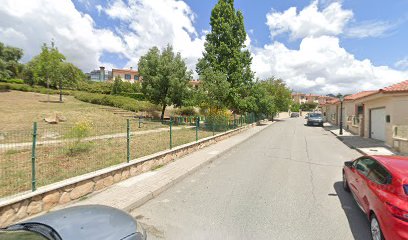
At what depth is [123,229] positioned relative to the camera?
8.60 feet

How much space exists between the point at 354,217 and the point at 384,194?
1196mm

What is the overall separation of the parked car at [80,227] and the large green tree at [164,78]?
18699 millimetres

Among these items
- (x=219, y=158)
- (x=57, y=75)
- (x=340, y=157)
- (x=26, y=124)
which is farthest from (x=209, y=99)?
(x=57, y=75)

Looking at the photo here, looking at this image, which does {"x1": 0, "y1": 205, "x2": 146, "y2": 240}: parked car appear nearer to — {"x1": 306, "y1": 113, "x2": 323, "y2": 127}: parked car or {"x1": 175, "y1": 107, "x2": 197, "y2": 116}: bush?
{"x1": 175, "y1": 107, "x2": 197, "y2": 116}: bush

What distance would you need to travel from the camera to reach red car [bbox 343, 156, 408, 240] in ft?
9.74

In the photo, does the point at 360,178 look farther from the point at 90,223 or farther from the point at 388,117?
the point at 388,117

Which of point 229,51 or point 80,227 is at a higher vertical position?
point 229,51

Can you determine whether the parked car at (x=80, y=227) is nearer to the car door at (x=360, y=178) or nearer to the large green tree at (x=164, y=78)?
the car door at (x=360, y=178)

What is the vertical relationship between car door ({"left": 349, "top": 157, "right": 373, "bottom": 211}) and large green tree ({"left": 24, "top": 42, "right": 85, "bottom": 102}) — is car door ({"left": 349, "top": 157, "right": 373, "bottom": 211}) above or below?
below

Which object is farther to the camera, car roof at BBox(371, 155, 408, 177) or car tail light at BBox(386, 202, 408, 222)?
car roof at BBox(371, 155, 408, 177)

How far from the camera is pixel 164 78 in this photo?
2142 cm

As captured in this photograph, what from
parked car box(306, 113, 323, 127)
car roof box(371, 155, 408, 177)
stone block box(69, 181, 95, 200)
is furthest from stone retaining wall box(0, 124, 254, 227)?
parked car box(306, 113, 323, 127)

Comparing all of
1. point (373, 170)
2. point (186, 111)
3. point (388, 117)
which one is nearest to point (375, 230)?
point (373, 170)

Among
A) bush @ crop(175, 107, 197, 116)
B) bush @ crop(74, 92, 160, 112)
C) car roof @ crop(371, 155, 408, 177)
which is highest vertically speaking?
bush @ crop(74, 92, 160, 112)
